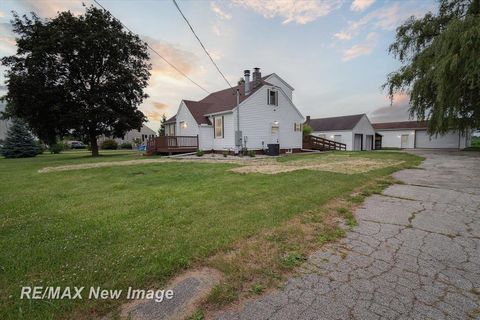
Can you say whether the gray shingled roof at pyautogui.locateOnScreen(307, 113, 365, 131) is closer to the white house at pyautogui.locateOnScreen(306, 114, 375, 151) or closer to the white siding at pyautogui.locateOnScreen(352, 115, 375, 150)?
the white house at pyautogui.locateOnScreen(306, 114, 375, 151)

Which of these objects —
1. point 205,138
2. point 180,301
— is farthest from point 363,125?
point 180,301

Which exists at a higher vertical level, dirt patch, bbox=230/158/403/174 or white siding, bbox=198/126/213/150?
white siding, bbox=198/126/213/150

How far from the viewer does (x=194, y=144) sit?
63.3 feet

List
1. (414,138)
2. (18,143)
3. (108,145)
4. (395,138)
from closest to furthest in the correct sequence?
(18,143) → (414,138) → (395,138) → (108,145)

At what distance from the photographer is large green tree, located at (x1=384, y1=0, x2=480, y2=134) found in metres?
12.4

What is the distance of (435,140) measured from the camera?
32.2 metres

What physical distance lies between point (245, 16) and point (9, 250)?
45.8 feet

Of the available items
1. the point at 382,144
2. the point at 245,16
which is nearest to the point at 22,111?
the point at 245,16

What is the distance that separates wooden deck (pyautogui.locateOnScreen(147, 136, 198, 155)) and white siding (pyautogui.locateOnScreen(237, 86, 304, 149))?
13.1ft

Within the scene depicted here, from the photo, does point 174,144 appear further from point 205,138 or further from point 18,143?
point 18,143

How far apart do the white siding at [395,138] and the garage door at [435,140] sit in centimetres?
60

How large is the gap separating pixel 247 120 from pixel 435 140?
30377mm

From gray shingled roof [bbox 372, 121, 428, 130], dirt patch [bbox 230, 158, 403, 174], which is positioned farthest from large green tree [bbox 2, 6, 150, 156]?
gray shingled roof [bbox 372, 121, 428, 130]

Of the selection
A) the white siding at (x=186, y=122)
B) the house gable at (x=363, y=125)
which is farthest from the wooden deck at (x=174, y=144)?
the house gable at (x=363, y=125)
